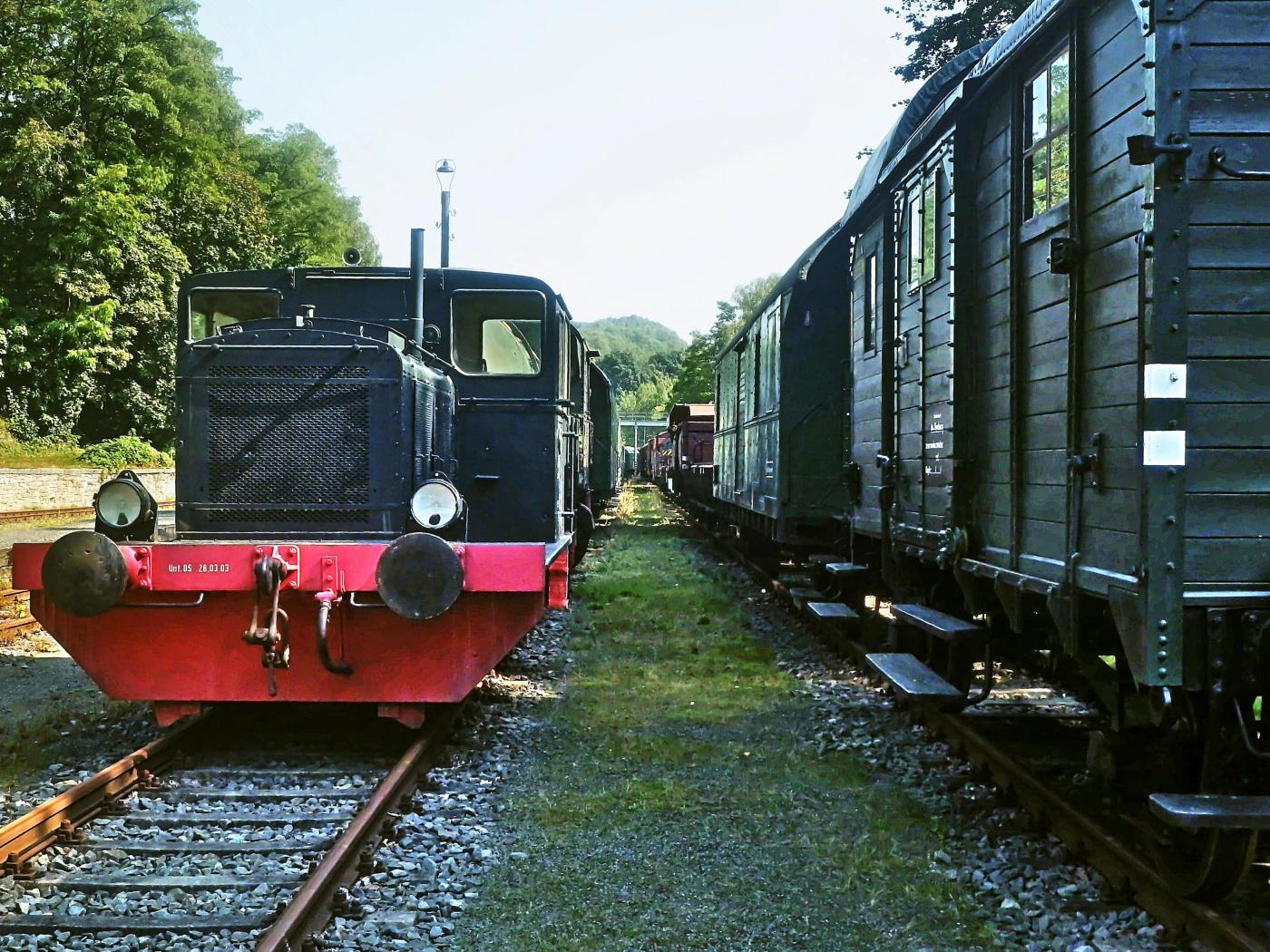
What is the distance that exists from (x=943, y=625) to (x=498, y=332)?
3575 millimetres

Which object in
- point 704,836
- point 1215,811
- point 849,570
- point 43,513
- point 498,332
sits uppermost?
point 498,332

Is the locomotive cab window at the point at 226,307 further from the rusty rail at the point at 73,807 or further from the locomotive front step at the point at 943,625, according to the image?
the locomotive front step at the point at 943,625

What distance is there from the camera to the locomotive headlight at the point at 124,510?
5992mm

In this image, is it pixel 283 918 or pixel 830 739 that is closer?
pixel 283 918

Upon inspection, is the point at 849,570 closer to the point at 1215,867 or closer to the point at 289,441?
the point at 289,441

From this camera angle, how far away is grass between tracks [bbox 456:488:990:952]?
3.94 meters

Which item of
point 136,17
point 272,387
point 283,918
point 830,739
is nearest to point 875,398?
point 830,739

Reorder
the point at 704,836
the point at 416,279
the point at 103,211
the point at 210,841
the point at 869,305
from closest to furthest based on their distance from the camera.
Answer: the point at 210,841 → the point at 704,836 → the point at 416,279 → the point at 869,305 → the point at 103,211

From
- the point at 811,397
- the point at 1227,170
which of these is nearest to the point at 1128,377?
the point at 1227,170

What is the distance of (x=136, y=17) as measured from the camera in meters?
37.1

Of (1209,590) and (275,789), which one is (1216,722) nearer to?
(1209,590)

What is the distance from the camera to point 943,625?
233 inches

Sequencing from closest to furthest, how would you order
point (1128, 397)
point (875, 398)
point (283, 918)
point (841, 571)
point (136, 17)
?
point (283, 918) < point (1128, 397) < point (875, 398) < point (841, 571) < point (136, 17)

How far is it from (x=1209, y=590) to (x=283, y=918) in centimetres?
313
